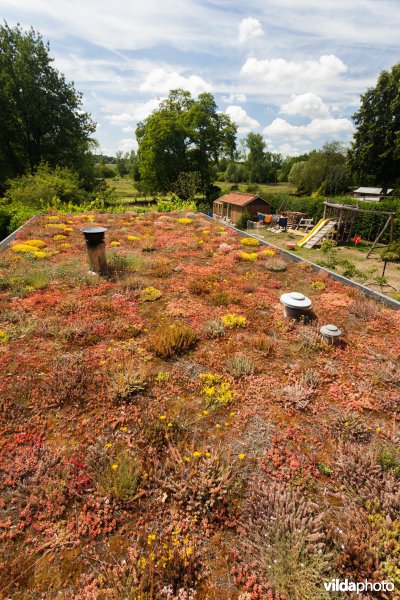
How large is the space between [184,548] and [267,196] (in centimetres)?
4513

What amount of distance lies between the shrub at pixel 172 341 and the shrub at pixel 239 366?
44.2 inches

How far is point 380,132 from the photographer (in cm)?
3653

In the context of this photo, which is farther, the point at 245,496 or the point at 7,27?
the point at 7,27

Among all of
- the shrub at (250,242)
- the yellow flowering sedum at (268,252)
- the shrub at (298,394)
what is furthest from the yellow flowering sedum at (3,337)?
the shrub at (250,242)

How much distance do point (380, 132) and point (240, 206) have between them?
20.4 m

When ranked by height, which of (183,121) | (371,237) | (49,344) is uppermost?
(183,121)

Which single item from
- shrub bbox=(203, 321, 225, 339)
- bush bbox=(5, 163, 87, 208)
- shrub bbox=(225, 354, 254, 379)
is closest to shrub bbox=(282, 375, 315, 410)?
shrub bbox=(225, 354, 254, 379)

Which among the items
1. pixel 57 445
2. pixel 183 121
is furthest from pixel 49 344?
pixel 183 121

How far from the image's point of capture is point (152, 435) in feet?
14.2

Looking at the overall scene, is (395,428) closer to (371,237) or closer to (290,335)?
(290,335)

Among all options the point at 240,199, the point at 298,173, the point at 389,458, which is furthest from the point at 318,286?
the point at 298,173

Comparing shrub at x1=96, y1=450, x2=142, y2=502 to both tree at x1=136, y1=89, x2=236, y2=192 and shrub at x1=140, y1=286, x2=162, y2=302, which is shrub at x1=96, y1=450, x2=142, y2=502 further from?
tree at x1=136, y1=89, x2=236, y2=192

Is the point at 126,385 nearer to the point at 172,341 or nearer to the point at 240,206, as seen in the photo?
the point at 172,341

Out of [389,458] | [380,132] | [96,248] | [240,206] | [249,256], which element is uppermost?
[380,132]
